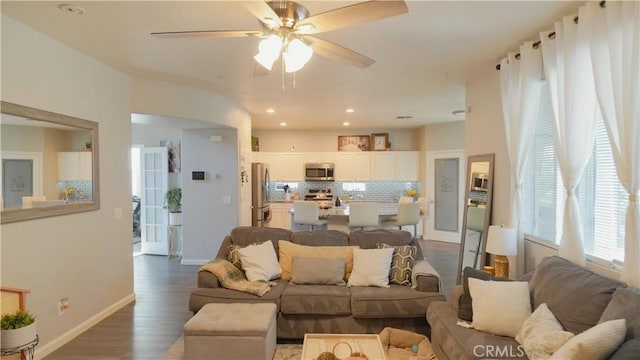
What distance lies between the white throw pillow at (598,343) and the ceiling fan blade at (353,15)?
1774mm

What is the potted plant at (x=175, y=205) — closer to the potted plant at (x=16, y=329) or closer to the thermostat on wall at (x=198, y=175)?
the thermostat on wall at (x=198, y=175)

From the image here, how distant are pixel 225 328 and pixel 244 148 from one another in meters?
4.21

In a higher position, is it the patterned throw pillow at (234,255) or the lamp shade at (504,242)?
the lamp shade at (504,242)

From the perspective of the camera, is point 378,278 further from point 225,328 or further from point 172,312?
point 172,312

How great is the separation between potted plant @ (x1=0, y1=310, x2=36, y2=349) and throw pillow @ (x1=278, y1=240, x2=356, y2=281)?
2021 millimetres

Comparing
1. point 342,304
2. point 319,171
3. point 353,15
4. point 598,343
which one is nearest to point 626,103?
point 598,343

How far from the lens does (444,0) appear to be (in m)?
2.37

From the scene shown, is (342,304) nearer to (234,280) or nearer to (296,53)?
(234,280)

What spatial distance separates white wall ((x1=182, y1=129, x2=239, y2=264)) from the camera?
5.86 metres

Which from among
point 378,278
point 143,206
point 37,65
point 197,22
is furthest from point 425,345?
point 143,206

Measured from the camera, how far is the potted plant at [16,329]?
2182 mm

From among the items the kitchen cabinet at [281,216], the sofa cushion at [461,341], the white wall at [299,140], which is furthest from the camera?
the white wall at [299,140]

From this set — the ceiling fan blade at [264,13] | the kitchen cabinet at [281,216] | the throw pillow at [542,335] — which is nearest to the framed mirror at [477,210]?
the throw pillow at [542,335]

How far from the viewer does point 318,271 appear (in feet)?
11.2
